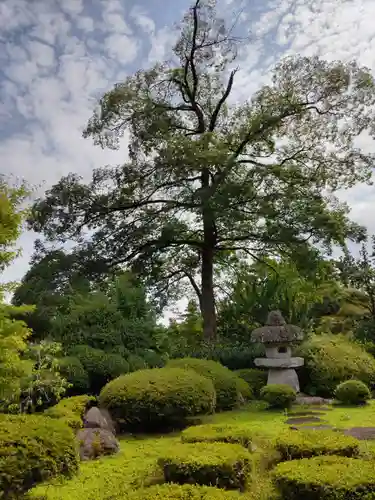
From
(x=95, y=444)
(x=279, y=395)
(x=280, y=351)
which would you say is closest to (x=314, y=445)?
(x=95, y=444)

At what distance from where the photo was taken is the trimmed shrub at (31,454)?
3768mm

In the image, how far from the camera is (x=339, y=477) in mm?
3830

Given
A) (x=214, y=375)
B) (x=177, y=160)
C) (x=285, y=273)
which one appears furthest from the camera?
(x=285, y=273)

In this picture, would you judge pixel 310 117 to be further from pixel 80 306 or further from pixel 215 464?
pixel 215 464

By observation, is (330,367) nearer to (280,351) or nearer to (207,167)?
(280,351)

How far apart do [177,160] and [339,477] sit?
40.9ft

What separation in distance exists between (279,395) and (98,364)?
360 cm

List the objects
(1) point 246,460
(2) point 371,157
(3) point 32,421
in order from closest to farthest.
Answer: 1. (3) point 32,421
2. (1) point 246,460
3. (2) point 371,157

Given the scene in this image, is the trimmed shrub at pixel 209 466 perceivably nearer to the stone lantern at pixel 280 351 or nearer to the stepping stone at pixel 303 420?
the stepping stone at pixel 303 420


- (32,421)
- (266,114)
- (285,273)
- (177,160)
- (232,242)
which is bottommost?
(32,421)

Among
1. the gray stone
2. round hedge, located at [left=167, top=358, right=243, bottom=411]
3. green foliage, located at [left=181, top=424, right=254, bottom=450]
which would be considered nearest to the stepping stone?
round hedge, located at [left=167, top=358, right=243, bottom=411]

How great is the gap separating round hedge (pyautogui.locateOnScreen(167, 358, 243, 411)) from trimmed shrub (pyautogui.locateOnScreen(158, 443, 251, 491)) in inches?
179

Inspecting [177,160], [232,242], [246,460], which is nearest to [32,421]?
[246,460]

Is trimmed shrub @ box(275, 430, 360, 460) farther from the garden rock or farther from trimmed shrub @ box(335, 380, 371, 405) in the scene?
trimmed shrub @ box(335, 380, 371, 405)
